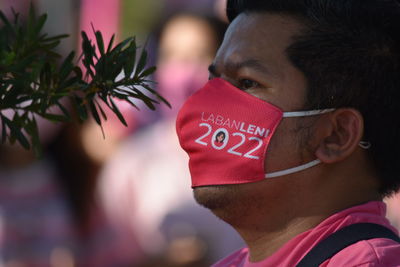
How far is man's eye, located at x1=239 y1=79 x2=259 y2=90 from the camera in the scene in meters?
3.03

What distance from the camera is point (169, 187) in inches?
249

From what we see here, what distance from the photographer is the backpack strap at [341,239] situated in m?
2.70

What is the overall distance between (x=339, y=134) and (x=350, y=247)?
435 mm

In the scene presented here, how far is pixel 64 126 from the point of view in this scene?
266 inches

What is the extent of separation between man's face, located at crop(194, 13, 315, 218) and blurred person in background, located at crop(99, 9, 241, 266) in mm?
3188

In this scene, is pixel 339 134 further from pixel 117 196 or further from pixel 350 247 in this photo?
pixel 117 196

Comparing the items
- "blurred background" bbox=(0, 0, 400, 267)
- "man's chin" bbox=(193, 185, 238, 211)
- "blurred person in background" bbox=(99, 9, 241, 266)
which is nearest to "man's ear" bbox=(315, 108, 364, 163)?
"man's chin" bbox=(193, 185, 238, 211)

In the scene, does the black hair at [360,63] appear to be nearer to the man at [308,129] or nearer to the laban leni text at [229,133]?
the man at [308,129]

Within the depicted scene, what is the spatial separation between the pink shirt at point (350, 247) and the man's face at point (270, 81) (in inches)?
7.7

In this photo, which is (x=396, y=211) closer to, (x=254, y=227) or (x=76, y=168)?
(x=76, y=168)

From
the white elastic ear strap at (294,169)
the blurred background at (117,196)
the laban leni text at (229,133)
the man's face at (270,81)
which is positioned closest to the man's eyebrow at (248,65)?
the man's face at (270,81)

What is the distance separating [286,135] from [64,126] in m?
3.98

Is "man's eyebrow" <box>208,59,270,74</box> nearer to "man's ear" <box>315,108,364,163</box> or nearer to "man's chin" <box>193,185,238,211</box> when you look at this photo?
"man's ear" <box>315,108,364,163</box>

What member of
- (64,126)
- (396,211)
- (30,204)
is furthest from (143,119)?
(396,211)
